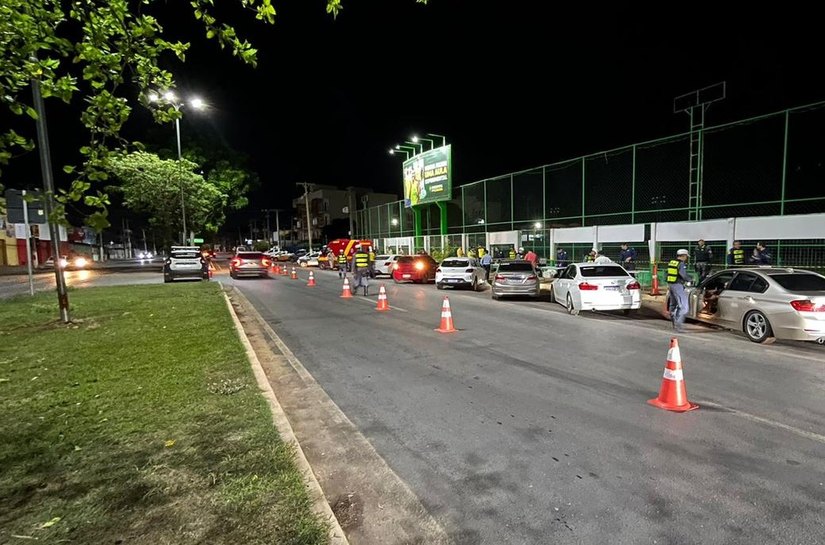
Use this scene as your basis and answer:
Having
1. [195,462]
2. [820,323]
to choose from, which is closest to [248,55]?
[195,462]

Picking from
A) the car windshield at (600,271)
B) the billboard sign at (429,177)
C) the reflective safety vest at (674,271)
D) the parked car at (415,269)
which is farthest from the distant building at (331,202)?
the reflective safety vest at (674,271)

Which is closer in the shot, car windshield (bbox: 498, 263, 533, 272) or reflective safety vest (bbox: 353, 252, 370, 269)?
car windshield (bbox: 498, 263, 533, 272)

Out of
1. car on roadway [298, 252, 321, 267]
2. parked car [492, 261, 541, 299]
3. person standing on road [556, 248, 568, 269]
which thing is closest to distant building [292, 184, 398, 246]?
car on roadway [298, 252, 321, 267]

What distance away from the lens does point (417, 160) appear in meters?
33.2

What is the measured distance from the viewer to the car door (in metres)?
8.34

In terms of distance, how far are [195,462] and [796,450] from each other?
5071 millimetres

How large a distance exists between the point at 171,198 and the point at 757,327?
31.9 meters

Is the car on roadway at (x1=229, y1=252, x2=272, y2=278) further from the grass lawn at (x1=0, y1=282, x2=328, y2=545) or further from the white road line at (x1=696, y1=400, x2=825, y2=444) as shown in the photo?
the white road line at (x1=696, y1=400, x2=825, y2=444)

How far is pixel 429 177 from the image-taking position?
31.9m

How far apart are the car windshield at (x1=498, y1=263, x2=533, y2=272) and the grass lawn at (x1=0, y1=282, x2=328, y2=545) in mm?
10260

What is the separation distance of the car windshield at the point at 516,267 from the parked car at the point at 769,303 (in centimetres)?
638

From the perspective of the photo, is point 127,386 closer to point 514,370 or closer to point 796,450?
point 514,370

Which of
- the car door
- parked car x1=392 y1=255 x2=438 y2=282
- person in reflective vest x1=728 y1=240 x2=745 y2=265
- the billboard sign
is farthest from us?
the billboard sign

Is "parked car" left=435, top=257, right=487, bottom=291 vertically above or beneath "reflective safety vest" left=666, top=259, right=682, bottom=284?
beneath
